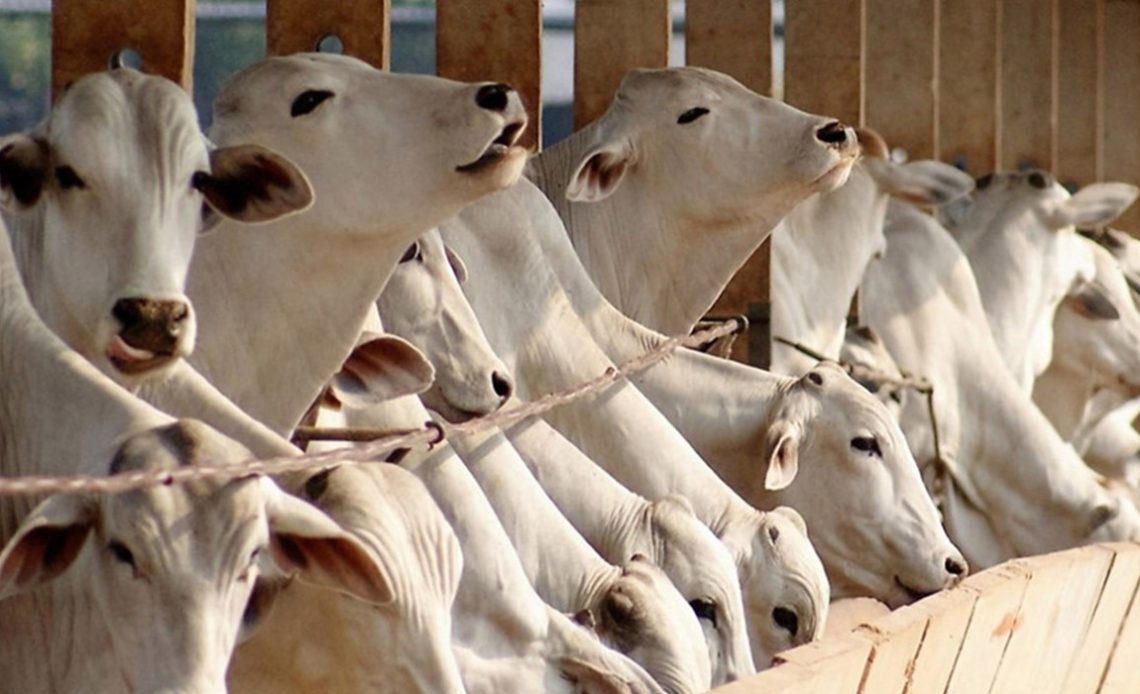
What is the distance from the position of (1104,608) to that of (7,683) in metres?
3.12

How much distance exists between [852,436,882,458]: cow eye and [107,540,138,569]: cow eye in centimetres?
347

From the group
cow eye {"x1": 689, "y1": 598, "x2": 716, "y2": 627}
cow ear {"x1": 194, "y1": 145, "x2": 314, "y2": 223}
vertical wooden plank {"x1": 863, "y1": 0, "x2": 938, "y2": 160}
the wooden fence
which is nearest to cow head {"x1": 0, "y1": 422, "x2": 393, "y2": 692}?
the wooden fence

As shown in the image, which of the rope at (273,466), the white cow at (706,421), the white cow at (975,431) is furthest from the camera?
the white cow at (975,431)

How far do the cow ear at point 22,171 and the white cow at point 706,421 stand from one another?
171cm

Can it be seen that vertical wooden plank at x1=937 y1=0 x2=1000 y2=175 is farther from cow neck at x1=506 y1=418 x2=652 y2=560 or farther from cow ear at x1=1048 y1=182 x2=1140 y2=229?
cow neck at x1=506 y1=418 x2=652 y2=560

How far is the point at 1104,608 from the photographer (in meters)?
7.01

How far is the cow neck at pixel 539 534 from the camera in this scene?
5848 mm

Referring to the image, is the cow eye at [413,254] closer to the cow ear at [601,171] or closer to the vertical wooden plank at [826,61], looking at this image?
the cow ear at [601,171]

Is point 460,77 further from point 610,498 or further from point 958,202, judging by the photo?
point 958,202

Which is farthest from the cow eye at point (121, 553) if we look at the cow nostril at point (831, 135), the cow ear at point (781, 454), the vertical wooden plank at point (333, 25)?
A: the cow nostril at point (831, 135)

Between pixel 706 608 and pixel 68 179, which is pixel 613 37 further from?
pixel 68 179

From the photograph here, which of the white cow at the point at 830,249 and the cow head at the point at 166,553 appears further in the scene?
the white cow at the point at 830,249

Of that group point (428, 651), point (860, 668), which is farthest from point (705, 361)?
point (428, 651)

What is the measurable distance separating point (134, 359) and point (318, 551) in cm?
62
